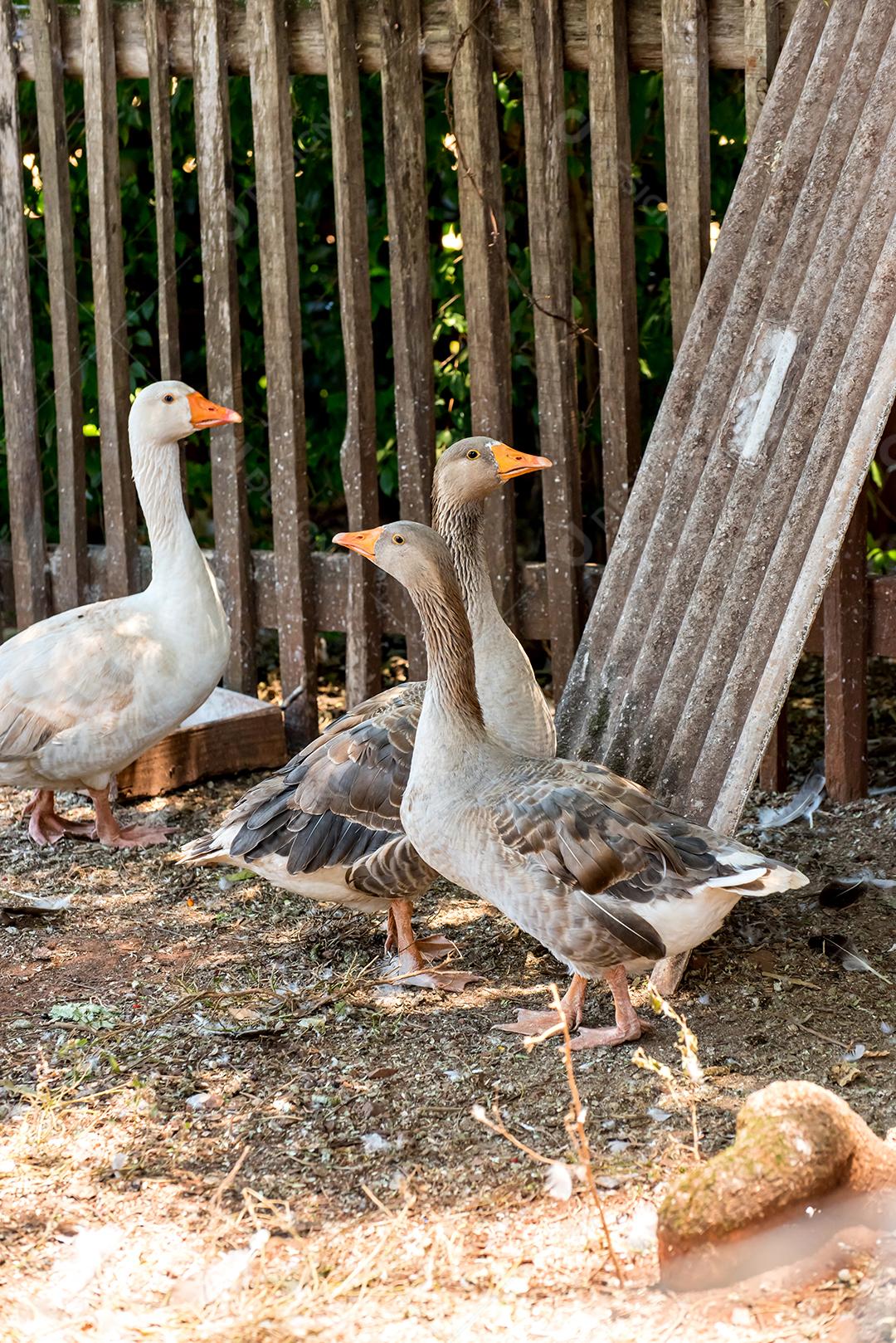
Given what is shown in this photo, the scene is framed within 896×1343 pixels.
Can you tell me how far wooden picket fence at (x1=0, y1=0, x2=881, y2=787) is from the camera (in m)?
5.32

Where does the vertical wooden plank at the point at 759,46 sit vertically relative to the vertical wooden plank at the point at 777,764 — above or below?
above

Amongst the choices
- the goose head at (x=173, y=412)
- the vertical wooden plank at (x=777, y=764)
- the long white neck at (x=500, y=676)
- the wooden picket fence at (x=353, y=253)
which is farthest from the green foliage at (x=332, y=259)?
the long white neck at (x=500, y=676)

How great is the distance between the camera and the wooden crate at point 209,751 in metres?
6.15

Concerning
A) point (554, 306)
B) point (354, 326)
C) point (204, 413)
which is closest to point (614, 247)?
point (554, 306)

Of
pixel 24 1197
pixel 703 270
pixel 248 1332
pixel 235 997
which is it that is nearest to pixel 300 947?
pixel 235 997

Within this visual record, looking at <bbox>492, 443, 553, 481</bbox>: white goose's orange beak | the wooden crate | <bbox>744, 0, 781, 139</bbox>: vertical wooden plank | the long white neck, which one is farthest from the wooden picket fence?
the long white neck

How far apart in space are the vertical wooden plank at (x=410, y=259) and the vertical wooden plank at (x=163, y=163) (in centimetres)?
105

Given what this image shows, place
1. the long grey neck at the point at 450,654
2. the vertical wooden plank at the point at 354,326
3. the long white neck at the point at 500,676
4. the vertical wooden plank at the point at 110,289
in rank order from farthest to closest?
the vertical wooden plank at the point at 110,289 → the vertical wooden plank at the point at 354,326 → the long white neck at the point at 500,676 → the long grey neck at the point at 450,654

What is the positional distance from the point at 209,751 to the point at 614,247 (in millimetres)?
2623

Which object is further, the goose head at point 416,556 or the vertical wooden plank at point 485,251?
the vertical wooden plank at point 485,251

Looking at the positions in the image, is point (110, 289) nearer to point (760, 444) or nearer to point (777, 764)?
point (760, 444)

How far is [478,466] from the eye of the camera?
16.1 ft

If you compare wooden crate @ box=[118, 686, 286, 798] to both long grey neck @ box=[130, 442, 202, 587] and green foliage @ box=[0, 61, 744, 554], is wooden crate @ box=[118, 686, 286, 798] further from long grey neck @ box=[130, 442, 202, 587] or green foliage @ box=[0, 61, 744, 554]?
green foliage @ box=[0, 61, 744, 554]

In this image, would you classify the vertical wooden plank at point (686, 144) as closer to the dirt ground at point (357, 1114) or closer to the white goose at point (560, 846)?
the white goose at point (560, 846)
